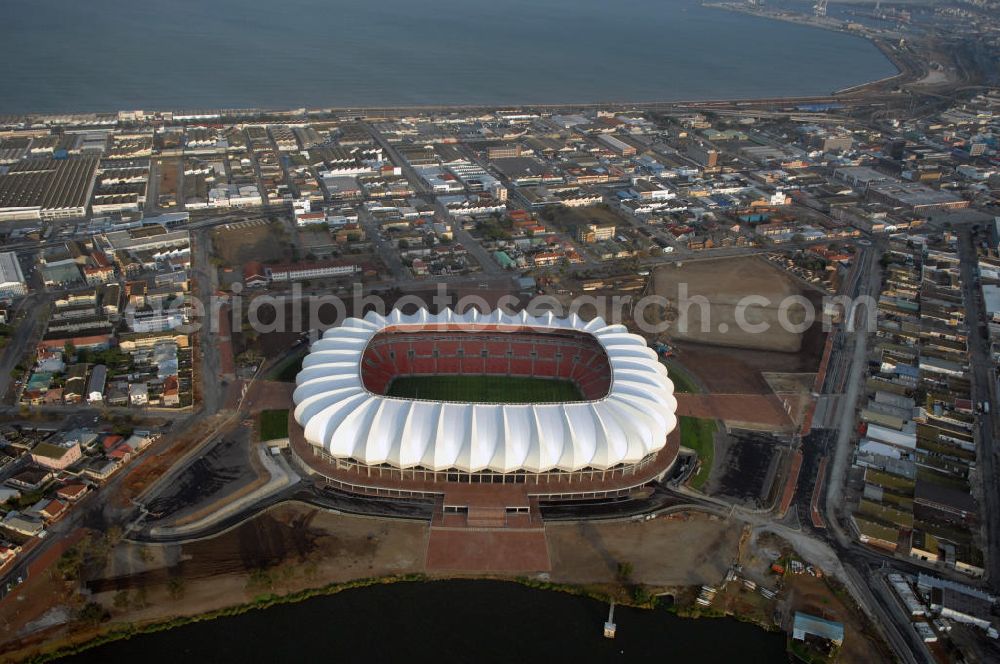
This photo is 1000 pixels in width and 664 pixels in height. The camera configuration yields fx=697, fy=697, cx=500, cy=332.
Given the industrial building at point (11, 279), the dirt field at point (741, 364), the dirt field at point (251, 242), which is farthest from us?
the dirt field at point (251, 242)

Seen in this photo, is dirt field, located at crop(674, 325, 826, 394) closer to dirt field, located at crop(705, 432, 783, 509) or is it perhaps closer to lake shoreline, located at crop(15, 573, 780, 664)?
dirt field, located at crop(705, 432, 783, 509)

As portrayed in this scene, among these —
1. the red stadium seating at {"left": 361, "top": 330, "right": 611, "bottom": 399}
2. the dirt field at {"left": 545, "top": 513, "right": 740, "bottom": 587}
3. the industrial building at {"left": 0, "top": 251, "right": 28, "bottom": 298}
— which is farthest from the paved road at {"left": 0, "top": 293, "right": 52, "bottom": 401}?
the dirt field at {"left": 545, "top": 513, "right": 740, "bottom": 587}

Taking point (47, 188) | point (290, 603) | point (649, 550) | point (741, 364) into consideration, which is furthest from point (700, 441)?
point (47, 188)

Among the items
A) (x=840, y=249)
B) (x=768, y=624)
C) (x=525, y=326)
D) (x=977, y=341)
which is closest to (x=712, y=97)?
(x=840, y=249)

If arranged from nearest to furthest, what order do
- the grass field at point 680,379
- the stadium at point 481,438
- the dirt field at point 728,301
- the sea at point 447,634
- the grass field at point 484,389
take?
the sea at point 447,634
the stadium at point 481,438
the grass field at point 484,389
the grass field at point 680,379
the dirt field at point 728,301

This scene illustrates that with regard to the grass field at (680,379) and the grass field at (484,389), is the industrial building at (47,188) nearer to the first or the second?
the grass field at (484,389)

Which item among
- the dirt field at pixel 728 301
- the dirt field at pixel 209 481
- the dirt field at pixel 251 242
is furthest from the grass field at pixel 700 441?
the dirt field at pixel 251 242

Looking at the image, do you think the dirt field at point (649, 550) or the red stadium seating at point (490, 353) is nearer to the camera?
the dirt field at point (649, 550)
